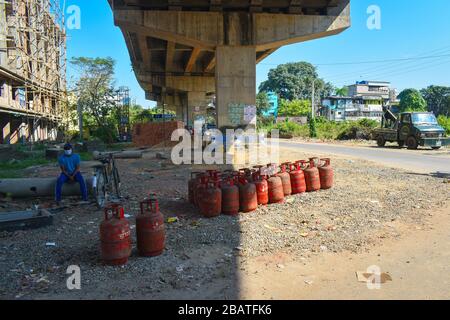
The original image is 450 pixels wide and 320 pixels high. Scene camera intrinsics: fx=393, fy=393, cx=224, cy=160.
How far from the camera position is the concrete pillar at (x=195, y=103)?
39044 mm

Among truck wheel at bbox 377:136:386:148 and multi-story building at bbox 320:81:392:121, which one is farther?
multi-story building at bbox 320:81:392:121

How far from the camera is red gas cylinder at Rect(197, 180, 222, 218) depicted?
22.9ft

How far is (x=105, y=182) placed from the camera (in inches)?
338

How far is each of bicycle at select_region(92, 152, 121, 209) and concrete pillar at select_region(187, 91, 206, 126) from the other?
30.2 meters

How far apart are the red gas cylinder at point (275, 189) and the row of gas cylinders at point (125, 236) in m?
→ 3.23

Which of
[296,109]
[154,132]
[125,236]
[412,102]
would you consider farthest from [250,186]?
[296,109]

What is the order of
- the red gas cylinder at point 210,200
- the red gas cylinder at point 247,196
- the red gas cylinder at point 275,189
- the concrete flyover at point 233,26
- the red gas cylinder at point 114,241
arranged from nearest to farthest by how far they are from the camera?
1. the red gas cylinder at point 114,241
2. the red gas cylinder at point 210,200
3. the red gas cylinder at point 247,196
4. the red gas cylinder at point 275,189
5. the concrete flyover at point 233,26

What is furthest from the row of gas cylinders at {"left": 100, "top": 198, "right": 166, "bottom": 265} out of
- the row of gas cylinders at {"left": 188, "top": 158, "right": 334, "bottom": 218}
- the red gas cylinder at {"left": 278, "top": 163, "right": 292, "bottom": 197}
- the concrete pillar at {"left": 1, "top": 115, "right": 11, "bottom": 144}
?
the concrete pillar at {"left": 1, "top": 115, "right": 11, "bottom": 144}

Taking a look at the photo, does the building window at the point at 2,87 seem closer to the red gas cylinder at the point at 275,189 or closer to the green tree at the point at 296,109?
the red gas cylinder at the point at 275,189

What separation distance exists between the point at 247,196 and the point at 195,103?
33.5 m

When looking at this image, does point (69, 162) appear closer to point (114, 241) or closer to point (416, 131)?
point (114, 241)

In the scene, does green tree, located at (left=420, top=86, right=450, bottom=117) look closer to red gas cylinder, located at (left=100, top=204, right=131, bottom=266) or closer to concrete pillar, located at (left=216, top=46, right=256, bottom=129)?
concrete pillar, located at (left=216, top=46, right=256, bottom=129)

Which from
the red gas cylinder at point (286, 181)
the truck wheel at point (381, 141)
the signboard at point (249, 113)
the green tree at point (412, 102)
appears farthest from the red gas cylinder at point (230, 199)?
the green tree at point (412, 102)
